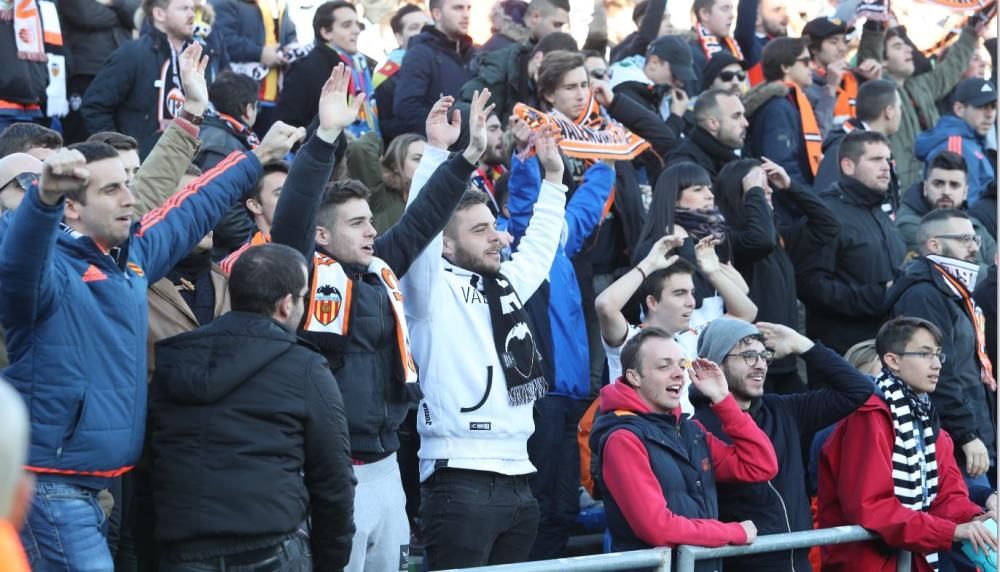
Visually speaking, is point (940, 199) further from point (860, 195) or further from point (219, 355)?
point (219, 355)

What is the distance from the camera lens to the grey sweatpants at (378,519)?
538cm

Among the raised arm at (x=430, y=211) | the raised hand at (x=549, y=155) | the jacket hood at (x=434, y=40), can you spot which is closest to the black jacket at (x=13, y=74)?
the jacket hood at (x=434, y=40)

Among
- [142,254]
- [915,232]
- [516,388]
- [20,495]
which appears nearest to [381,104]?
[915,232]

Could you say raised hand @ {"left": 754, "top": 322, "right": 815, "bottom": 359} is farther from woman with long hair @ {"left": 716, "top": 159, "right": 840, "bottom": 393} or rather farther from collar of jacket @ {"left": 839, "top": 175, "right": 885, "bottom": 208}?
collar of jacket @ {"left": 839, "top": 175, "right": 885, "bottom": 208}

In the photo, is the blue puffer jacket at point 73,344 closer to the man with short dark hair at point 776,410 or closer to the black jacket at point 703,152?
the man with short dark hair at point 776,410

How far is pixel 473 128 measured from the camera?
604cm

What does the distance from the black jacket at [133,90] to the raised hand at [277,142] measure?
3465 millimetres

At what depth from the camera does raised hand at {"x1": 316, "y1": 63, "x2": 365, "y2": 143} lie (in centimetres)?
539

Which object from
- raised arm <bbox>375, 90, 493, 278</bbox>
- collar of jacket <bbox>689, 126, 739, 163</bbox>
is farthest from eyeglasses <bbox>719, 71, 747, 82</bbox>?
raised arm <bbox>375, 90, 493, 278</bbox>

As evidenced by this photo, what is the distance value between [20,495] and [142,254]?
2.84 meters

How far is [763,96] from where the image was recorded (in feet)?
35.4

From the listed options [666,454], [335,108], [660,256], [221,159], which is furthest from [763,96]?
[335,108]

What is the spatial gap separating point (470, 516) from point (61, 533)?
1846mm

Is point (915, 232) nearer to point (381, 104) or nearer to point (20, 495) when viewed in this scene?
point (381, 104)
